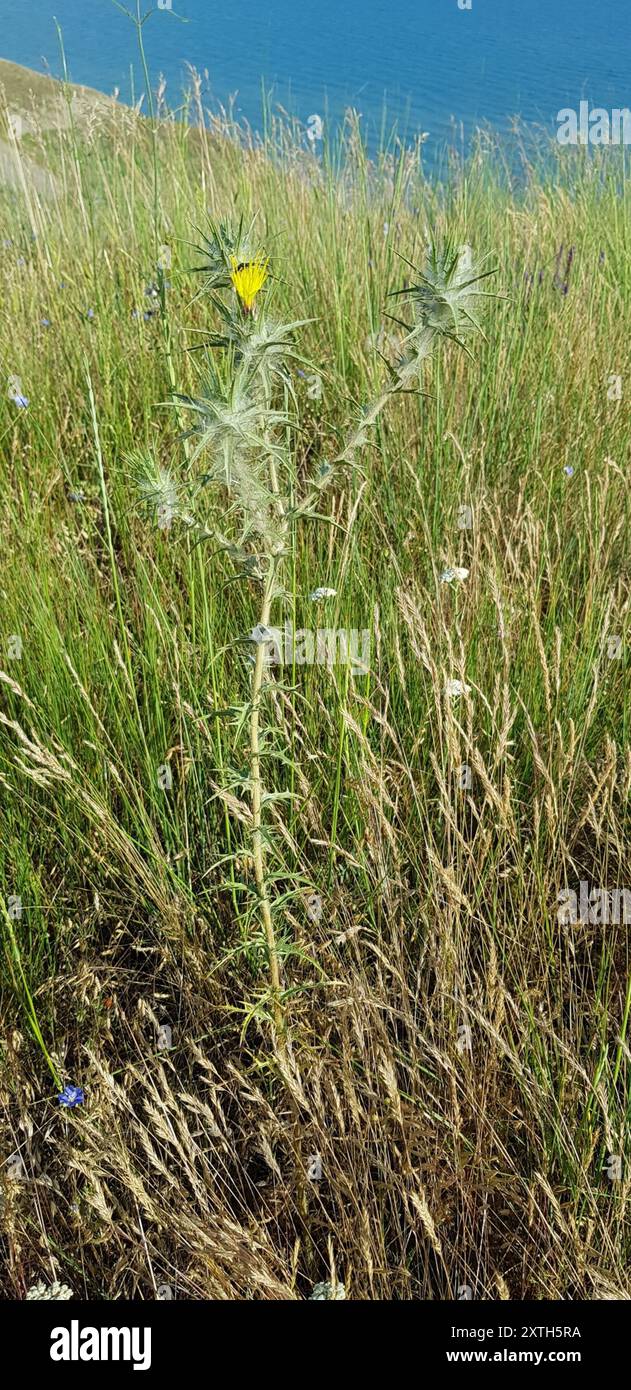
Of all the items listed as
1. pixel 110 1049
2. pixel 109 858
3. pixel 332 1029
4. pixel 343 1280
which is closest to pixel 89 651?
pixel 109 858

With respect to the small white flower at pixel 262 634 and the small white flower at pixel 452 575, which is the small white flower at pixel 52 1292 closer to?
the small white flower at pixel 262 634

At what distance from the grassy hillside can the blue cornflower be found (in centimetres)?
3

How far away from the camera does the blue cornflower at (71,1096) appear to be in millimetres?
1273

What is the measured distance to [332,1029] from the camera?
1377mm

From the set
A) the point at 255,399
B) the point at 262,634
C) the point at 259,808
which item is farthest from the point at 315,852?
the point at 255,399

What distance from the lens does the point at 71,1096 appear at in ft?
4.20

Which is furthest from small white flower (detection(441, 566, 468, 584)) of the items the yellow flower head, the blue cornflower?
the blue cornflower

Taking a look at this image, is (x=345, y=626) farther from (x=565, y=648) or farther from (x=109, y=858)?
(x=109, y=858)

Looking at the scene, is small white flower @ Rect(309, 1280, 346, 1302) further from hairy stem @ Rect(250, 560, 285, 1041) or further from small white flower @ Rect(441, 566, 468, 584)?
small white flower @ Rect(441, 566, 468, 584)

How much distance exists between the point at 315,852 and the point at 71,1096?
53cm

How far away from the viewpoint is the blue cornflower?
1273 millimetres

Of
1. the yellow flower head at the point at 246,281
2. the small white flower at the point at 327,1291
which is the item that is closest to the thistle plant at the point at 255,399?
the yellow flower head at the point at 246,281

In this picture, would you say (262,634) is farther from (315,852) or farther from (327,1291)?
(327,1291)

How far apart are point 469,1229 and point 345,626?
3.15ft
